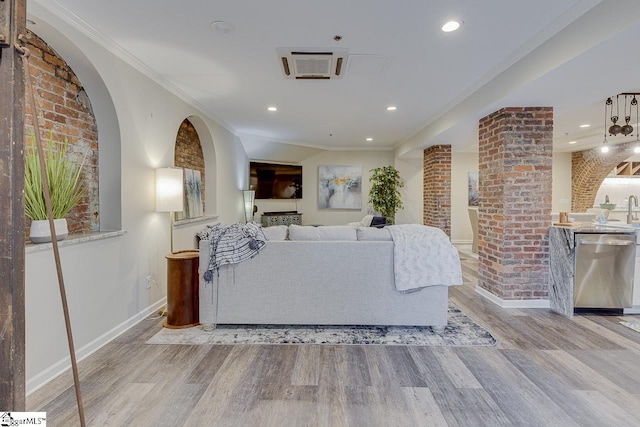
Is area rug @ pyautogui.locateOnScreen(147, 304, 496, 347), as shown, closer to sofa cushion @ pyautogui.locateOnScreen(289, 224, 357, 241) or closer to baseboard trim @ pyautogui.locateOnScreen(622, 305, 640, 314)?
sofa cushion @ pyautogui.locateOnScreen(289, 224, 357, 241)

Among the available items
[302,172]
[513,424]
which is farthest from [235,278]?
[302,172]

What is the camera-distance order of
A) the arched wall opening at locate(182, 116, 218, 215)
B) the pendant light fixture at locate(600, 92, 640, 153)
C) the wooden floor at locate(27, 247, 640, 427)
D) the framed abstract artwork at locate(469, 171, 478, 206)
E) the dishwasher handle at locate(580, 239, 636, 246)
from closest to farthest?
the wooden floor at locate(27, 247, 640, 427) < the dishwasher handle at locate(580, 239, 636, 246) < the pendant light fixture at locate(600, 92, 640, 153) < the arched wall opening at locate(182, 116, 218, 215) < the framed abstract artwork at locate(469, 171, 478, 206)

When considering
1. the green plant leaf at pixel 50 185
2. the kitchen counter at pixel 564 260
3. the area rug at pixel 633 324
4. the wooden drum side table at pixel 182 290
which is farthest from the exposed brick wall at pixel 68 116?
the area rug at pixel 633 324

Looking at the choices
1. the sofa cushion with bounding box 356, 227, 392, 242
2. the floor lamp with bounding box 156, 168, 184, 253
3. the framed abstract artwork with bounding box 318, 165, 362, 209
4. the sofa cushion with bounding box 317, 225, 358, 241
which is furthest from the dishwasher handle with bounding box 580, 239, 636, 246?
the framed abstract artwork with bounding box 318, 165, 362, 209

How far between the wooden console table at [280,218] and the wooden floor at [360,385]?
4.46m

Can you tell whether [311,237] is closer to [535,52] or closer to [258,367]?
Result: [258,367]

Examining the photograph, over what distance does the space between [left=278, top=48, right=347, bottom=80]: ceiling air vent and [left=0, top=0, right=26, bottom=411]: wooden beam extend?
6.28 ft

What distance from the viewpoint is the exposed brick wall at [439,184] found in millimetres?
5969

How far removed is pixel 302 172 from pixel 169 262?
534cm

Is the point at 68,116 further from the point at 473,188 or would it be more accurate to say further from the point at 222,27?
the point at 473,188

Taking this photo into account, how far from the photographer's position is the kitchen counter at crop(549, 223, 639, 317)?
3160mm

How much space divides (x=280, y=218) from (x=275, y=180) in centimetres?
94

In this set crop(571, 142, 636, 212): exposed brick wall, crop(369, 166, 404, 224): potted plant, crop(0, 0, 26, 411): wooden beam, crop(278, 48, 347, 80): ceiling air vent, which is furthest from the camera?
crop(369, 166, 404, 224): potted plant

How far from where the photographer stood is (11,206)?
3.75ft
